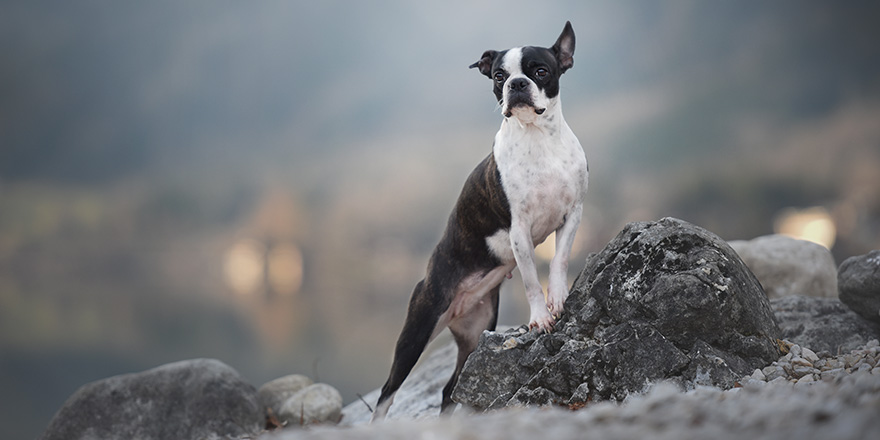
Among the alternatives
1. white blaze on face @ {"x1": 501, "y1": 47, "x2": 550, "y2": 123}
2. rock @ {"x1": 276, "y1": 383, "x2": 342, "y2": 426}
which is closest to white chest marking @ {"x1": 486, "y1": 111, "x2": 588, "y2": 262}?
white blaze on face @ {"x1": 501, "y1": 47, "x2": 550, "y2": 123}

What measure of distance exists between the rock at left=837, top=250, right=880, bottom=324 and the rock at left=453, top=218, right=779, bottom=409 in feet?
4.68

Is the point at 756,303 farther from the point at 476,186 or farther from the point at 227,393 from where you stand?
the point at 227,393

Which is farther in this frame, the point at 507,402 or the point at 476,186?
the point at 476,186

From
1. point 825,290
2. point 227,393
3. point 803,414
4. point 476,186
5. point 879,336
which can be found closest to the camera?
point 803,414

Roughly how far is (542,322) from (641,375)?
30.6 inches

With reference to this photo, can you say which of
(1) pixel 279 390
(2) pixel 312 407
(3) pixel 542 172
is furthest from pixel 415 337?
(1) pixel 279 390

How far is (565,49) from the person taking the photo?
212 inches

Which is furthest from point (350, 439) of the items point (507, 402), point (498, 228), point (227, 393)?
point (227, 393)

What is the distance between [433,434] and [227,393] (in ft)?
17.6

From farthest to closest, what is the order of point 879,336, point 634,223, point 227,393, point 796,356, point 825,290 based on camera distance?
point 825,290
point 227,393
point 879,336
point 634,223
point 796,356

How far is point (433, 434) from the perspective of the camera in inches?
101

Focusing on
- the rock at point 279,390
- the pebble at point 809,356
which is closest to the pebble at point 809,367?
the pebble at point 809,356

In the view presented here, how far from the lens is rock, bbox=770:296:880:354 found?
5.98 m

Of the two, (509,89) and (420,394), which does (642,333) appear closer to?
(509,89)
